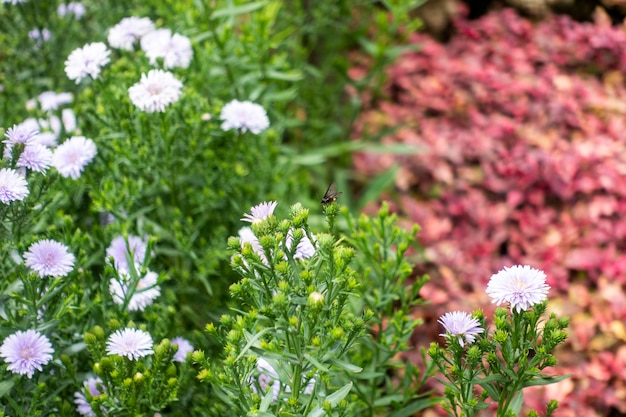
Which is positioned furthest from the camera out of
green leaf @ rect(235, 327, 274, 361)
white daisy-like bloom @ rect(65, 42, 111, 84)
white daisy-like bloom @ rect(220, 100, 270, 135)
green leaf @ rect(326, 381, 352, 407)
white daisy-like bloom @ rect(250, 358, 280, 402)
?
white daisy-like bloom @ rect(220, 100, 270, 135)

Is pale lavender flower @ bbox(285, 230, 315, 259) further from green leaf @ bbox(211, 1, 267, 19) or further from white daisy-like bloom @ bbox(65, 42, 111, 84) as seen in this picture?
green leaf @ bbox(211, 1, 267, 19)

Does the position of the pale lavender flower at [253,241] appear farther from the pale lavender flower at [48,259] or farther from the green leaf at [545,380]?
the green leaf at [545,380]

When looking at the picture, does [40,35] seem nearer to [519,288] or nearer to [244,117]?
[244,117]

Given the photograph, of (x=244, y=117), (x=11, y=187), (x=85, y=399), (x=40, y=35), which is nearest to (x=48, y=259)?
(x=11, y=187)

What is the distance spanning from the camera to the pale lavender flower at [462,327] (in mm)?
1369

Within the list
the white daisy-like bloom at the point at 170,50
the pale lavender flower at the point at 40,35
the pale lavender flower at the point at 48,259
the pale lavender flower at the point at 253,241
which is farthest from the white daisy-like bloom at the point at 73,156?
Answer: the pale lavender flower at the point at 40,35

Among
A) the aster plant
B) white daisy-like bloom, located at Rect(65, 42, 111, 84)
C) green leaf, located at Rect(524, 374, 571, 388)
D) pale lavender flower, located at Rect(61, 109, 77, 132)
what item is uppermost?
pale lavender flower, located at Rect(61, 109, 77, 132)

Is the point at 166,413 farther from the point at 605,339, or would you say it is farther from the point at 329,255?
the point at 605,339

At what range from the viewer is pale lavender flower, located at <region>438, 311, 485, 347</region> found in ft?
4.49

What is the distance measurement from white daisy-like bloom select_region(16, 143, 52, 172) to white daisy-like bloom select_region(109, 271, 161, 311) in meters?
0.32

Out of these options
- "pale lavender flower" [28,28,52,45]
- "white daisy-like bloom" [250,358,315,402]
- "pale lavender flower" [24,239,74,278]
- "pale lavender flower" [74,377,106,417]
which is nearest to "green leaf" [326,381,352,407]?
"white daisy-like bloom" [250,358,315,402]

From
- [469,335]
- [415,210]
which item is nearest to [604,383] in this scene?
[415,210]

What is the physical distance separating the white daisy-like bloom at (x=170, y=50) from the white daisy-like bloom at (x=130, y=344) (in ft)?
2.87

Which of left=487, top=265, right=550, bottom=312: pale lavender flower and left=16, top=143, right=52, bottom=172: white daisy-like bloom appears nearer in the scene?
left=487, top=265, right=550, bottom=312: pale lavender flower
